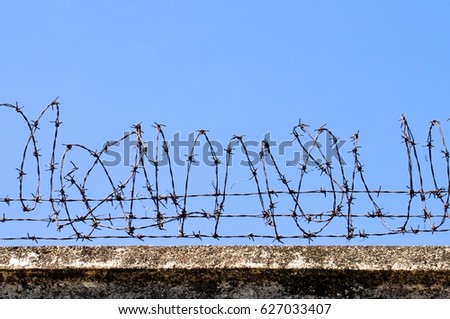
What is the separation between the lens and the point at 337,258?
4.50 metres

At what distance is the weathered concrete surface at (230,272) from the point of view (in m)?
4.43

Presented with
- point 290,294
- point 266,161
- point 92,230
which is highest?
point 266,161

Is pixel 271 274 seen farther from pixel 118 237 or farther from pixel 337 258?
pixel 118 237

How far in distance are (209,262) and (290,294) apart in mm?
427

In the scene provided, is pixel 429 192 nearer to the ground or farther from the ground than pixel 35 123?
nearer to the ground

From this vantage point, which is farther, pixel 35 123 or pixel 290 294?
pixel 35 123

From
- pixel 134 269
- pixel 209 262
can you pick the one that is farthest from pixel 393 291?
pixel 134 269

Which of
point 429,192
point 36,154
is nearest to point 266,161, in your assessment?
point 429,192

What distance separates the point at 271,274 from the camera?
4.49 meters

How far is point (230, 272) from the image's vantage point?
4.51 meters

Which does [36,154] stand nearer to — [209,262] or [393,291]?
[209,262]

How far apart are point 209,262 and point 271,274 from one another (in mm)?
312

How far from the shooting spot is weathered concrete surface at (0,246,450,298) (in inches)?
175

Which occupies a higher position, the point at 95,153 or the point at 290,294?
the point at 95,153
